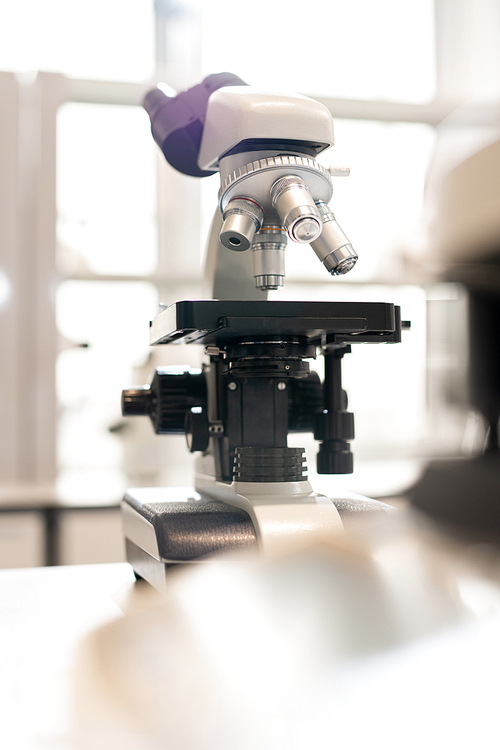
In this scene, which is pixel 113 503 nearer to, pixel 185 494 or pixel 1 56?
pixel 185 494

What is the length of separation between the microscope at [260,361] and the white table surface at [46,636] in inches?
2.4

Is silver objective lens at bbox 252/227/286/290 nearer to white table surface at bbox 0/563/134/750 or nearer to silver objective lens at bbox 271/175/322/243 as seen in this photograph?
silver objective lens at bbox 271/175/322/243

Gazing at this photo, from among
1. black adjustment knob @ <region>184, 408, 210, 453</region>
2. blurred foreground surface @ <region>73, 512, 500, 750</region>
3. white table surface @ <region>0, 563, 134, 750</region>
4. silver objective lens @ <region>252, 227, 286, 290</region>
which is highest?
silver objective lens @ <region>252, 227, 286, 290</region>

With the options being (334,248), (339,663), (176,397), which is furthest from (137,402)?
(339,663)

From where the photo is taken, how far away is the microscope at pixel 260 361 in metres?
0.58

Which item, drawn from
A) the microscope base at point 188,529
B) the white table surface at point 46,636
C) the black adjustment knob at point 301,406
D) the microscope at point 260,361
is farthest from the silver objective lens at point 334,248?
the white table surface at point 46,636

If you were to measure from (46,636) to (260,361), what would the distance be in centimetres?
32

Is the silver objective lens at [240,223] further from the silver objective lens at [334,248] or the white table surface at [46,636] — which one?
the white table surface at [46,636]

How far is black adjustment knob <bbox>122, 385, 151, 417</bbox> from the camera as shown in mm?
792

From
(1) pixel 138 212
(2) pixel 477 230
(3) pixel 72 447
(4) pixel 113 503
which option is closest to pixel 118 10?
(1) pixel 138 212

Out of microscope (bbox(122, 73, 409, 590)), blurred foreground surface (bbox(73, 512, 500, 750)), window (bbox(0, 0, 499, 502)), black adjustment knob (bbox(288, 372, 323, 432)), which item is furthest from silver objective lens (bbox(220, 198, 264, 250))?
window (bbox(0, 0, 499, 502))

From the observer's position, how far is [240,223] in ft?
2.05

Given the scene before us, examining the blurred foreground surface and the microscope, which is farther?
the microscope

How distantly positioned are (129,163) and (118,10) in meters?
0.61
